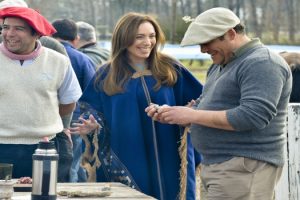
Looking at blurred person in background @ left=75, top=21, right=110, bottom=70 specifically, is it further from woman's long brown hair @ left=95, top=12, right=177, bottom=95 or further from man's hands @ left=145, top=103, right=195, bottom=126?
man's hands @ left=145, top=103, right=195, bottom=126

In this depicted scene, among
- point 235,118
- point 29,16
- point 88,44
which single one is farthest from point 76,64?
point 235,118

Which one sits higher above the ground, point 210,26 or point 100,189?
point 210,26

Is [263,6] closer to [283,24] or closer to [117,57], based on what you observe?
[283,24]

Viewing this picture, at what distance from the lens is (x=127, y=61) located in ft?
24.4

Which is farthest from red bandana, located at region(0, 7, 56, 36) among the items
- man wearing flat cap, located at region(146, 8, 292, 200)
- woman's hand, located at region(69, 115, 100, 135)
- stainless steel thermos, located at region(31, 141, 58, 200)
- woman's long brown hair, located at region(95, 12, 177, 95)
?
stainless steel thermos, located at region(31, 141, 58, 200)

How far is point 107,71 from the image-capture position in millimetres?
7488

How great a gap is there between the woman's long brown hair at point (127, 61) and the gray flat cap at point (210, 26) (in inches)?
49.6

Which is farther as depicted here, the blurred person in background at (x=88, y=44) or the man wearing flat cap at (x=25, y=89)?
the blurred person in background at (x=88, y=44)

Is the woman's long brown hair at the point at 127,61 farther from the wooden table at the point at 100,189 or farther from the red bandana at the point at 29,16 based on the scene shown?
the wooden table at the point at 100,189

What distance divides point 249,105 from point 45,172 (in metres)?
1.14

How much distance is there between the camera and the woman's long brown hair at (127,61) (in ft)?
24.2

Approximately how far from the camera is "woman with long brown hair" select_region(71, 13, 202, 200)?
7.36 m

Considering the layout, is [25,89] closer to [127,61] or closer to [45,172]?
[127,61]

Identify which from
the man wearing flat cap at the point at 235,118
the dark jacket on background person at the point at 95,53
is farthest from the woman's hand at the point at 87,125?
the dark jacket on background person at the point at 95,53
